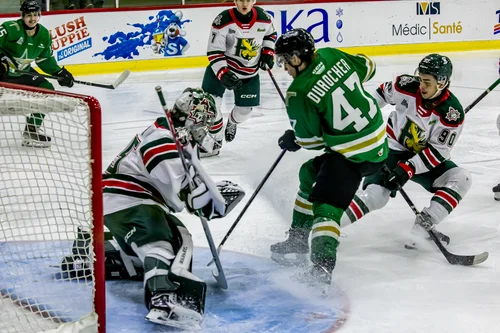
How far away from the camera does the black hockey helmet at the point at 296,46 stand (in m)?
2.94

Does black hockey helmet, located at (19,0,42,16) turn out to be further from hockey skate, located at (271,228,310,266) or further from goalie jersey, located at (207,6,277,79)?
hockey skate, located at (271,228,310,266)

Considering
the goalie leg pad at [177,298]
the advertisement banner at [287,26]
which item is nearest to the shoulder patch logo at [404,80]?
the goalie leg pad at [177,298]

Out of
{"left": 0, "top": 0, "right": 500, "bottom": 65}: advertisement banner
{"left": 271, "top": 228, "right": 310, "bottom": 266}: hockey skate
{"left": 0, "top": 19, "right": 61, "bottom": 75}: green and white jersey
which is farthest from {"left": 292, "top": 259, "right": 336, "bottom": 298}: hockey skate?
{"left": 0, "top": 0, "right": 500, "bottom": 65}: advertisement banner

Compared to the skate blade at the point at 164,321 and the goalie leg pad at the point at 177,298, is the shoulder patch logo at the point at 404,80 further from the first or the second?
the skate blade at the point at 164,321

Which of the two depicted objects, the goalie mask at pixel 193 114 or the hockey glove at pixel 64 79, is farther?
the hockey glove at pixel 64 79

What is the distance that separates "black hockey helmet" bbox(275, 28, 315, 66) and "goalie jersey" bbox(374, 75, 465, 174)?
83cm

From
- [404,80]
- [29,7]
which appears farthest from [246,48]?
[404,80]

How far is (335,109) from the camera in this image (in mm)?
2945

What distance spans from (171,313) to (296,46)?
1.07m

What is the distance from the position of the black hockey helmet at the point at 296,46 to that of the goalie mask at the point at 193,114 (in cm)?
33

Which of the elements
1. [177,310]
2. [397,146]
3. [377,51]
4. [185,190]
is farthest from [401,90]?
[377,51]

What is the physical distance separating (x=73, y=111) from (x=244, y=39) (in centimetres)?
321

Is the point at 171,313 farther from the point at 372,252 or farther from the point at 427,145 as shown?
the point at 427,145

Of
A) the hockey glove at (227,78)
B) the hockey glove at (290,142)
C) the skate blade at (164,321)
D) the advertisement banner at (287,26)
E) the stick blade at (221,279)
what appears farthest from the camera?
the advertisement banner at (287,26)
